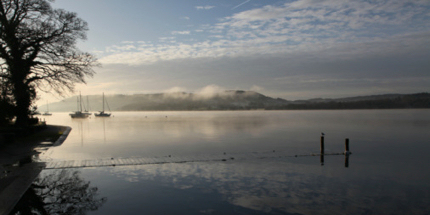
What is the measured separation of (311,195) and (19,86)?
2723cm

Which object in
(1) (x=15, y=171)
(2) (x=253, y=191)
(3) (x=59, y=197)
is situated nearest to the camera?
(3) (x=59, y=197)

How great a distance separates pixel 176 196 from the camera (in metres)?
12.6

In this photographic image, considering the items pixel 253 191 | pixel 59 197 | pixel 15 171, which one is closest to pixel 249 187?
pixel 253 191

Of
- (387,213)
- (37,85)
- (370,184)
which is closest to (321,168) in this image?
(370,184)

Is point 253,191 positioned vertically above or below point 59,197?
below

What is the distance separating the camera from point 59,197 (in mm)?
11617

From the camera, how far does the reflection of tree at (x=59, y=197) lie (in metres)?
10.2

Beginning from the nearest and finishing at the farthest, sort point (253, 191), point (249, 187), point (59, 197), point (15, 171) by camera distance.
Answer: point (59, 197), point (253, 191), point (249, 187), point (15, 171)

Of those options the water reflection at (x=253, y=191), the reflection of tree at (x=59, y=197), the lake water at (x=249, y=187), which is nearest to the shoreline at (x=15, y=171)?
the reflection of tree at (x=59, y=197)

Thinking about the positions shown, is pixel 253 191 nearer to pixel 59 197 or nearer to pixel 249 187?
pixel 249 187

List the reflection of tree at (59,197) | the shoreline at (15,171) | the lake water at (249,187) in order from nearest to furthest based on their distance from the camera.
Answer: the reflection of tree at (59,197)
the shoreline at (15,171)
the lake water at (249,187)

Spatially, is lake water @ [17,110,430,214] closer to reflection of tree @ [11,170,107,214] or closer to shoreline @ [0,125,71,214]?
reflection of tree @ [11,170,107,214]

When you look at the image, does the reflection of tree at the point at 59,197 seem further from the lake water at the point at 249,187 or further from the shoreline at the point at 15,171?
the shoreline at the point at 15,171

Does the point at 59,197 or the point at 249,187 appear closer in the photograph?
the point at 59,197
